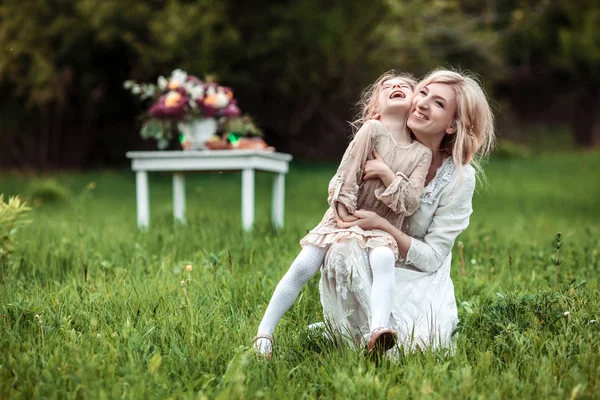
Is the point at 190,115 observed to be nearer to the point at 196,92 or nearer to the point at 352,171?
the point at 196,92

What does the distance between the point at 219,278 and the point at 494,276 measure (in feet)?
5.29

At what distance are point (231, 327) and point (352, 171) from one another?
874 millimetres

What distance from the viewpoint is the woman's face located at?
2943 millimetres

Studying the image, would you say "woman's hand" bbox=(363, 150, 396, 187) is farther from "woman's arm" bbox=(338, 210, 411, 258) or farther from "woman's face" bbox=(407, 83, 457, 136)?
"woman's face" bbox=(407, 83, 457, 136)

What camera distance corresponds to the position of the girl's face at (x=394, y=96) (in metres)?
2.96

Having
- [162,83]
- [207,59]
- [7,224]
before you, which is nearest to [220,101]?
[162,83]

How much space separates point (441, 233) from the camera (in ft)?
9.82

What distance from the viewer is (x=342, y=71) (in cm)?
1648

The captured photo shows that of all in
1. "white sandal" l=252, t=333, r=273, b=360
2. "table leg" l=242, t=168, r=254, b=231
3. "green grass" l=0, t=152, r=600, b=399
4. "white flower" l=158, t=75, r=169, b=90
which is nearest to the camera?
"green grass" l=0, t=152, r=600, b=399

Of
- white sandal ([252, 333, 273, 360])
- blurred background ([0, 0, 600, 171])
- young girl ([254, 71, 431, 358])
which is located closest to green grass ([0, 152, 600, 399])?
white sandal ([252, 333, 273, 360])

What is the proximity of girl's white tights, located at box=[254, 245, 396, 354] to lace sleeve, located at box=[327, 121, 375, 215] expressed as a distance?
0.21 m

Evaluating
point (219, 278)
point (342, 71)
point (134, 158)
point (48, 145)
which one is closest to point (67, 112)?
point (48, 145)

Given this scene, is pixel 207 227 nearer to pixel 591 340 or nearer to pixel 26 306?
pixel 26 306

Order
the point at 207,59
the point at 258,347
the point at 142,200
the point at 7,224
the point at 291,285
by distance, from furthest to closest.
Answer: the point at 207,59, the point at 142,200, the point at 7,224, the point at 291,285, the point at 258,347
